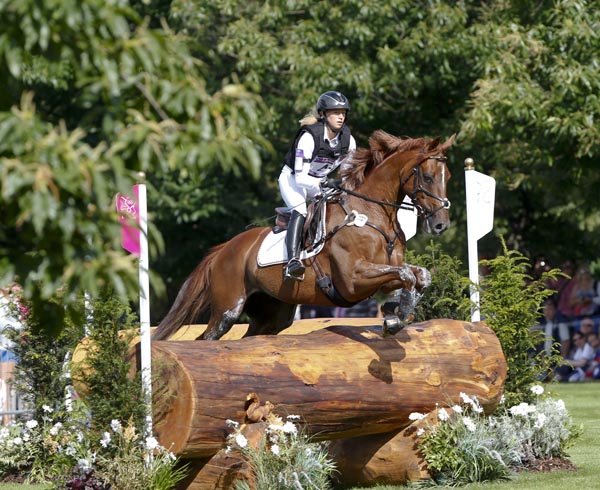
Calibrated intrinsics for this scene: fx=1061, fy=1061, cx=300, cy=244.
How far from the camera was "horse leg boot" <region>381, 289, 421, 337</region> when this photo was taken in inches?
305

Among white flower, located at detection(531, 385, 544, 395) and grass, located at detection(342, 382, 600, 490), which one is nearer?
grass, located at detection(342, 382, 600, 490)

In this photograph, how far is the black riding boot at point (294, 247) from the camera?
8.62 m

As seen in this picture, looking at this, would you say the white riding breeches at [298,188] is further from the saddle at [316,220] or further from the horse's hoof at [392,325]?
the horse's hoof at [392,325]

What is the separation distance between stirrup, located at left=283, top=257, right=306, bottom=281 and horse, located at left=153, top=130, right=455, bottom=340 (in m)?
0.09

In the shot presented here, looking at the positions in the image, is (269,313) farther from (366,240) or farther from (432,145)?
(432,145)

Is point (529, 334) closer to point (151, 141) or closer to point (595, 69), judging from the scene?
point (151, 141)

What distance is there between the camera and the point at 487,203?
9.44 m

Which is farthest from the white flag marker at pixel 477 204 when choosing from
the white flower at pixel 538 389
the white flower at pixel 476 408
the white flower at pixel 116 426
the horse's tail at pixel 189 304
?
the white flower at pixel 116 426

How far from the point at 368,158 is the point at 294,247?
99 cm

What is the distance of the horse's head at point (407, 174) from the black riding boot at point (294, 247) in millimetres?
496

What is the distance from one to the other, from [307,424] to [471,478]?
1.37 meters

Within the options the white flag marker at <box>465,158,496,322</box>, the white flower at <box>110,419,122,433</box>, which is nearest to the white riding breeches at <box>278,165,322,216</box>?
the white flag marker at <box>465,158,496,322</box>

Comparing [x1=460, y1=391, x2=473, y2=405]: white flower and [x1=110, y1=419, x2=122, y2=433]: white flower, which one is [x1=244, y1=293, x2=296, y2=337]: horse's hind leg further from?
[x1=110, y1=419, x2=122, y2=433]: white flower

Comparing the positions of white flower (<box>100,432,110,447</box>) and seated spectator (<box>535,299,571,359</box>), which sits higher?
white flower (<box>100,432,110,447</box>)
